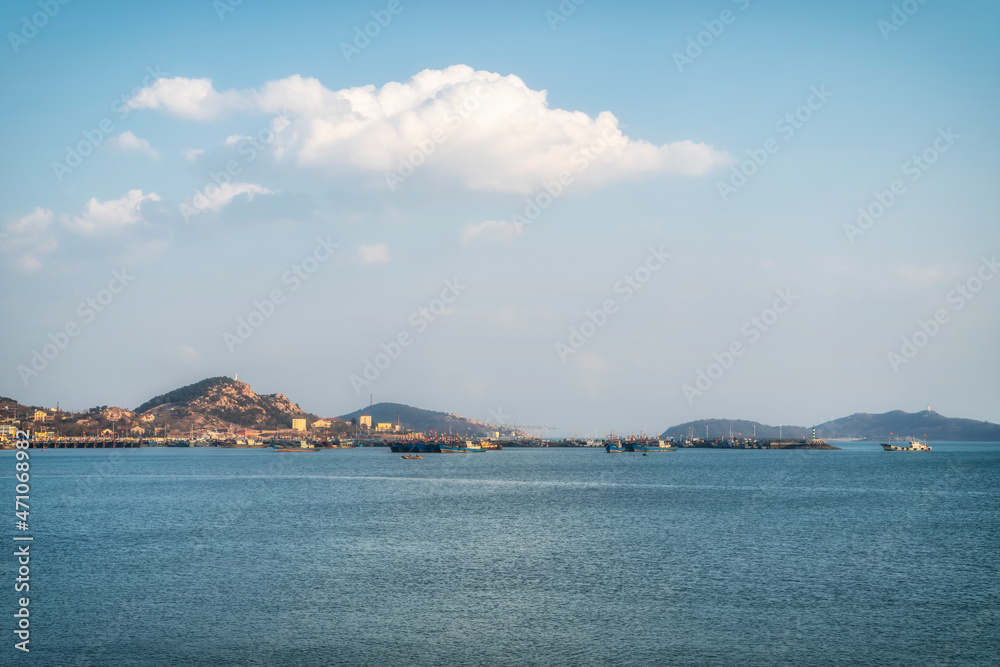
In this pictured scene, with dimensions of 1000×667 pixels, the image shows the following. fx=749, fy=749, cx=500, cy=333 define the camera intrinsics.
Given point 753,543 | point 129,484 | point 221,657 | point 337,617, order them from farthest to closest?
1. point 129,484
2. point 753,543
3. point 337,617
4. point 221,657

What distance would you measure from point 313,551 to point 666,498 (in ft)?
146

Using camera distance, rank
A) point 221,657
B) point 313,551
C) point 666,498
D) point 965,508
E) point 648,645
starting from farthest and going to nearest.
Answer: point 666,498, point 965,508, point 313,551, point 648,645, point 221,657

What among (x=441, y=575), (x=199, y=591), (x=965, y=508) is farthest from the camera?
(x=965, y=508)

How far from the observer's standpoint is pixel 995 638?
25.9 metres

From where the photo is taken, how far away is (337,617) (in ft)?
91.6

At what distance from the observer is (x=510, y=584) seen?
33406 millimetres

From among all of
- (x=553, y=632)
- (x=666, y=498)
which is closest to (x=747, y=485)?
(x=666, y=498)

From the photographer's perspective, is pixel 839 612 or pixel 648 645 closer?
pixel 648 645

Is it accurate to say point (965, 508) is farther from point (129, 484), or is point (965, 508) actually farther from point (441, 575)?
point (129, 484)

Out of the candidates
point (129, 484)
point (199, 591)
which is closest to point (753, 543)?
point (199, 591)

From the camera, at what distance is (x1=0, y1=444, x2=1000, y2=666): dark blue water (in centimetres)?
2442

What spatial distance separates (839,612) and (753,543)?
16.8 metres

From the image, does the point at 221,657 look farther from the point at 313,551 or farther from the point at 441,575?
the point at 313,551

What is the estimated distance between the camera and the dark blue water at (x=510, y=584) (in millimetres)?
24422
